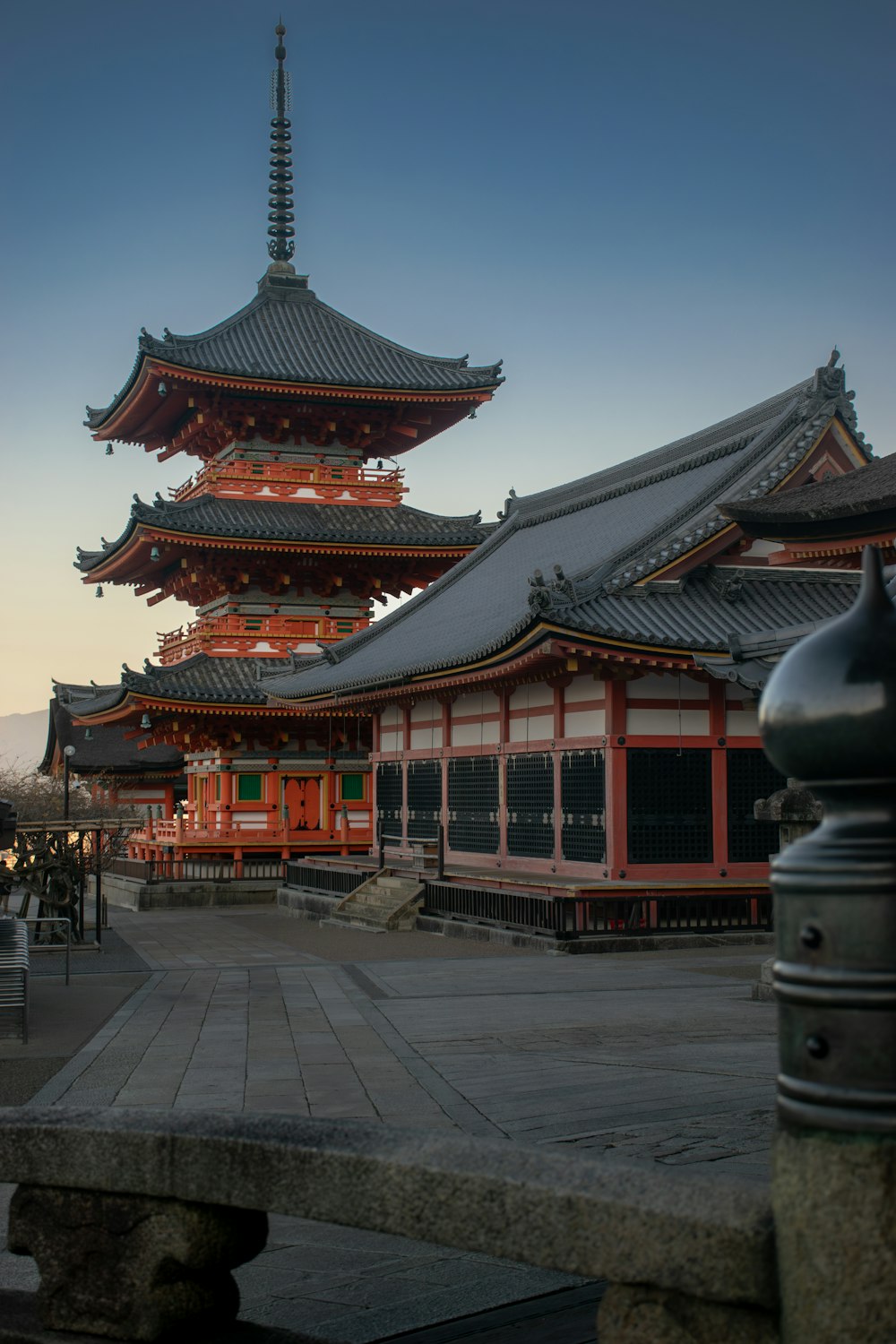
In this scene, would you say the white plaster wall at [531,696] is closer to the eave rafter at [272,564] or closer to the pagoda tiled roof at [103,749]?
the eave rafter at [272,564]

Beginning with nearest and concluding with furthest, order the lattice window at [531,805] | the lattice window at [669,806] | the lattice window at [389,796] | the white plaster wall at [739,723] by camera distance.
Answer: the lattice window at [669,806]
the white plaster wall at [739,723]
the lattice window at [531,805]
the lattice window at [389,796]

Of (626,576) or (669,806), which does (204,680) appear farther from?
(669,806)

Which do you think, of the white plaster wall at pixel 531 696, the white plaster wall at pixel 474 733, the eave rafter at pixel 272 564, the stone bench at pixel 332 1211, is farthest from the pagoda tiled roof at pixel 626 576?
the stone bench at pixel 332 1211

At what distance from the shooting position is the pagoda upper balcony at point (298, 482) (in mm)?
33969

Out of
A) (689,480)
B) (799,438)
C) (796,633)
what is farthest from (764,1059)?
(689,480)

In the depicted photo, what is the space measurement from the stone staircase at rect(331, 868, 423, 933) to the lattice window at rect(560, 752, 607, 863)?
3.18 metres

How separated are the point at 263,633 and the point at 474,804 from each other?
39.3 ft

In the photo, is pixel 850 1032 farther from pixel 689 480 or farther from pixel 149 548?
pixel 149 548

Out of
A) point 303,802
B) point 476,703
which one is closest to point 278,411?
point 303,802

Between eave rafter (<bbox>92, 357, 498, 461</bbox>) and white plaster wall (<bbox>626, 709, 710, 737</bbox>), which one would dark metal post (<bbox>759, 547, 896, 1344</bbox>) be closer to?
white plaster wall (<bbox>626, 709, 710, 737</bbox>)

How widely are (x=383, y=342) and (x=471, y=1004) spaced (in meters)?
28.2

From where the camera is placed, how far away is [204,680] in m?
32.1

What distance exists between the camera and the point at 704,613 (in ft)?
65.3

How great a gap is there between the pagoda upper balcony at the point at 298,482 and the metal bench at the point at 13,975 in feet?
77.3
